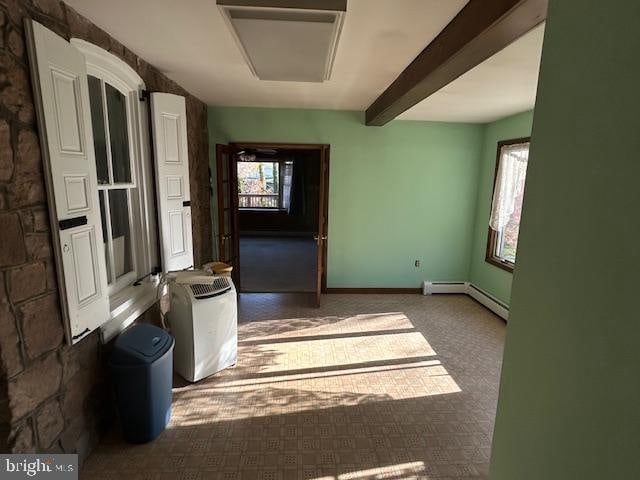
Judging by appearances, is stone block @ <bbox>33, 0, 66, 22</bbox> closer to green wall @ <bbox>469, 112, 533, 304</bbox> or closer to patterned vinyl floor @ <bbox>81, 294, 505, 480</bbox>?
patterned vinyl floor @ <bbox>81, 294, 505, 480</bbox>

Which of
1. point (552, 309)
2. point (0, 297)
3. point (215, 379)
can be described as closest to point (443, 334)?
point (215, 379)

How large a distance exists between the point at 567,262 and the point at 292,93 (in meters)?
3.25

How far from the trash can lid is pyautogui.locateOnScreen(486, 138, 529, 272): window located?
3752mm

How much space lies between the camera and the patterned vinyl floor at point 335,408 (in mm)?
2020

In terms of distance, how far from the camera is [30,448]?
1620 mm

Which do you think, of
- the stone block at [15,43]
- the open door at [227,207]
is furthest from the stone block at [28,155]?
the open door at [227,207]

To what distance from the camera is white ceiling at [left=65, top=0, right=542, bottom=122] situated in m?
1.79

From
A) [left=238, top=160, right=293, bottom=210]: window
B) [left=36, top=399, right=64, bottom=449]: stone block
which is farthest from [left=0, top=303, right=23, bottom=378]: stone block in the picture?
[left=238, top=160, right=293, bottom=210]: window

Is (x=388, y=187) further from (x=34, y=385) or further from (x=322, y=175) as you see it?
(x=34, y=385)

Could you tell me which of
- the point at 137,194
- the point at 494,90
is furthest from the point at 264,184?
the point at 494,90

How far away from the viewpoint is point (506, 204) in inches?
167

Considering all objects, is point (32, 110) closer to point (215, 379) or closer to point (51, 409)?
point (51, 409)

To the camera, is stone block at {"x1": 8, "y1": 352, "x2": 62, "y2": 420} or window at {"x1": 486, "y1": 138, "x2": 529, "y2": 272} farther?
window at {"x1": 486, "y1": 138, "x2": 529, "y2": 272}

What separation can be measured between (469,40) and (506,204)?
3.08 meters
